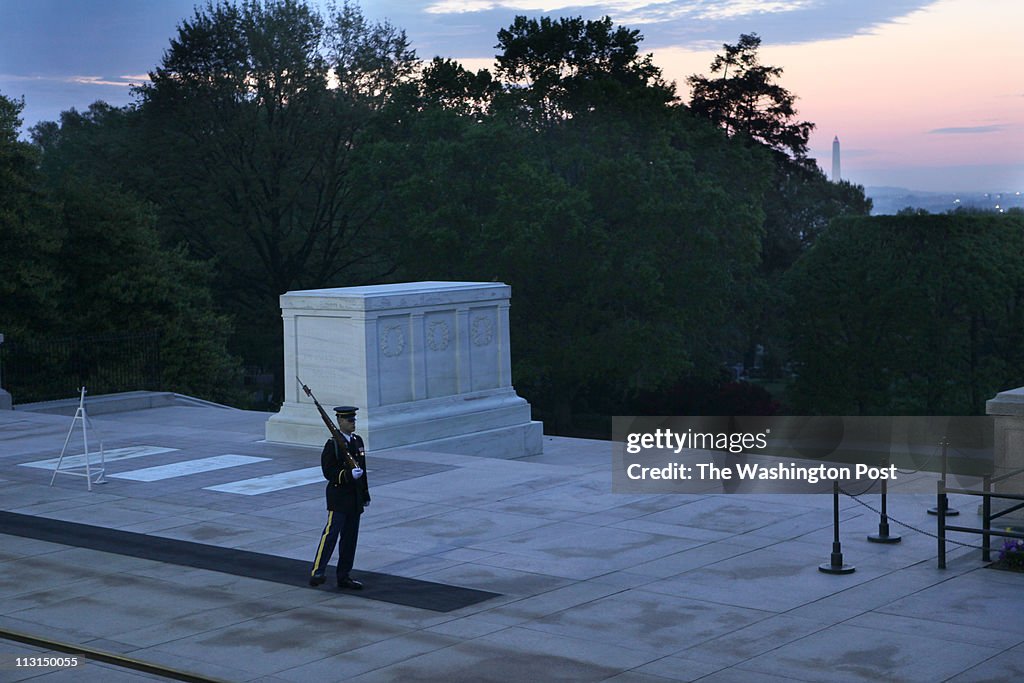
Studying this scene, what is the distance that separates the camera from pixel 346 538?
12617 millimetres

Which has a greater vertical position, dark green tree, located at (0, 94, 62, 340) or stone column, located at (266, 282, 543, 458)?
dark green tree, located at (0, 94, 62, 340)

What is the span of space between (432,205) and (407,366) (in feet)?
82.9

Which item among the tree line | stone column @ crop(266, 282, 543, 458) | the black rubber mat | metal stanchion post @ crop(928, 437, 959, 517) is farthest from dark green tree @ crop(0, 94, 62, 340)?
metal stanchion post @ crop(928, 437, 959, 517)

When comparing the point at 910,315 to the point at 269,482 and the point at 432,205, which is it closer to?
the point at 432,205

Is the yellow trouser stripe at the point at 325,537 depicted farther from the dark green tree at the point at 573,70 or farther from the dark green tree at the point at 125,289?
the dark green tree at the point at 573,70

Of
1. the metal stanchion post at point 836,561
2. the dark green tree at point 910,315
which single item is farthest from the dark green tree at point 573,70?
the metal stanchion post at point 836,561

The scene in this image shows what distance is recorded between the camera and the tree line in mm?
41844

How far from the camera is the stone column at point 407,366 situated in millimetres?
21516

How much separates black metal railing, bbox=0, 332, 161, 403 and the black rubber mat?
17.1 meters

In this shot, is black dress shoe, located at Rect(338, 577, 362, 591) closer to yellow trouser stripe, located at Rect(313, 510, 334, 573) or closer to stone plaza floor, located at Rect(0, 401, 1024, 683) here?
stone plaza floor, located at Rect(0, 401, 1024, 683)

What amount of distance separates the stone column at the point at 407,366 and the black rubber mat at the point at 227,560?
609 cm

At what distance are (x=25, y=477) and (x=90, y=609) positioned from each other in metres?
8.39

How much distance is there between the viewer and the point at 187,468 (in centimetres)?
2044

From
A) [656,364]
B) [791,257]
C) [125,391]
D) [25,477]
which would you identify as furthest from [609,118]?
[25,477]
